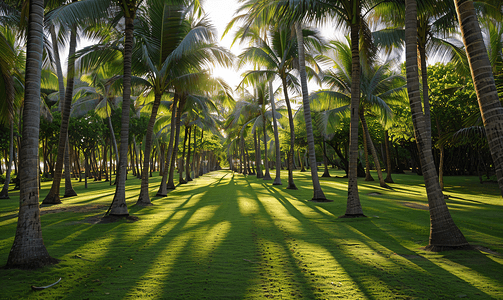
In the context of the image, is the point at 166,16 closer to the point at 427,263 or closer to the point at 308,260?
the point at 308,260

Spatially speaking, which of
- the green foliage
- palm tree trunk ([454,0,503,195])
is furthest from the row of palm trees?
the green foliage

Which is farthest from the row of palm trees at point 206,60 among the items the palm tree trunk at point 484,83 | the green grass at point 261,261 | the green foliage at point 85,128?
the green foliage at point 85,128

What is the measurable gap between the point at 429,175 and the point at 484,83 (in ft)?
6.39

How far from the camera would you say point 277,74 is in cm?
1842

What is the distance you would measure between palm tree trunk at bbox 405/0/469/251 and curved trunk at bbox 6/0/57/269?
679cm

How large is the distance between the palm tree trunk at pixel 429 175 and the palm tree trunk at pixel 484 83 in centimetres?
107

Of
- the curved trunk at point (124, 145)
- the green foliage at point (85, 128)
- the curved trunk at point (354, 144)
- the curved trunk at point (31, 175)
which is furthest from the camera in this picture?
the green foliage at point (85, 128)

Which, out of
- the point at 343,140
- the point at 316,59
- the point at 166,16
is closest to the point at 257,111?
the point at 343,140

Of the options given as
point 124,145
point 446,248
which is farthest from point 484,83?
point 124,145

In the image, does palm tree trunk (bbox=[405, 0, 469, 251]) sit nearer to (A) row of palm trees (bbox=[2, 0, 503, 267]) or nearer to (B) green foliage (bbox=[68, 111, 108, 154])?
(A) row of palm trees (bbox=[2, 0, 503, 267])

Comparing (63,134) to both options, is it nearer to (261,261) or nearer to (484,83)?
(261,261)

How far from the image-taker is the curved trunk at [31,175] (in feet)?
14.5

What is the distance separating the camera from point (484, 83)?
14.7 feet

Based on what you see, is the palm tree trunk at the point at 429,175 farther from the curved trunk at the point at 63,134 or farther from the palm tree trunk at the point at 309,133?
the curved trunk at the point at 63,134
